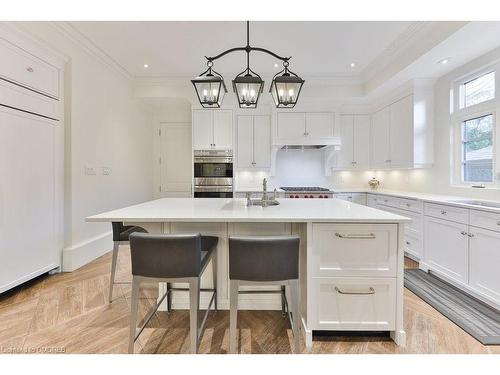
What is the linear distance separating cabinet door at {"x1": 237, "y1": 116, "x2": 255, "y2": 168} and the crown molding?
2073 millimetres

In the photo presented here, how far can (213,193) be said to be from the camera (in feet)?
14.8

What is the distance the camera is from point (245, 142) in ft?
15.3

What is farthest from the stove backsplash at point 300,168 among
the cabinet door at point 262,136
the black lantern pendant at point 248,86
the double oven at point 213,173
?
the black lantern pendant at point 248,86

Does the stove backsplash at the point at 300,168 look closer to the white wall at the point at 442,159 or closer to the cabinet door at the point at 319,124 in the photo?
the cabinet door at the point at 319,124

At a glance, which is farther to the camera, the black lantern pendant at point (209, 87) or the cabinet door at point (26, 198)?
the cabinet door at point (26, 198)

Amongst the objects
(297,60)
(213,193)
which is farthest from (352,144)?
(213,193)

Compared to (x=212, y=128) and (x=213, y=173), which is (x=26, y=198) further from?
(x=212, y=128)

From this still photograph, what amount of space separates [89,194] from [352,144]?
444 centimetres

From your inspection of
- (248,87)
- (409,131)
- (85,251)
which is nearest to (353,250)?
(248,87)

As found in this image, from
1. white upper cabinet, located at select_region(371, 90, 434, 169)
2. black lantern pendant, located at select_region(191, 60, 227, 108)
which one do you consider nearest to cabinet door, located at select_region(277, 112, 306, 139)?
white upper cabinet, located at select_region(371, 90, 434, 169)

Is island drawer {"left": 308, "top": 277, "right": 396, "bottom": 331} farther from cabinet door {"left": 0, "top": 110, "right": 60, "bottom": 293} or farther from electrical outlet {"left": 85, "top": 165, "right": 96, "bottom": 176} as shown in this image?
electrical outlet {"left": 85, "top": 165, "right": 96, "bottom": 176}

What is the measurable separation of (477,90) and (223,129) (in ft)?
11.7

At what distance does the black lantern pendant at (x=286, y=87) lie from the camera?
5.97ft

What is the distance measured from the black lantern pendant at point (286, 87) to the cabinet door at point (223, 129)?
2.64 meters
